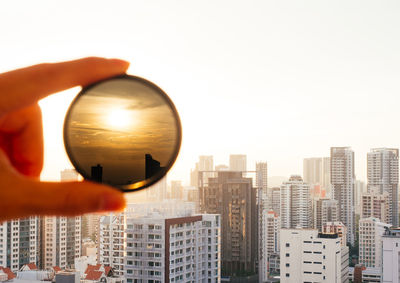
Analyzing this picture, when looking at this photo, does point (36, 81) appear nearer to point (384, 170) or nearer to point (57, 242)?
point (57, 242)

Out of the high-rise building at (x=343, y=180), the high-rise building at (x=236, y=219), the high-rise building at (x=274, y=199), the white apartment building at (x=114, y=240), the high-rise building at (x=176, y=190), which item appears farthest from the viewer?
the high-rise building at (x=274, y=199)

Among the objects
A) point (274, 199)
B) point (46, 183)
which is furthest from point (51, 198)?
point (274, 199)

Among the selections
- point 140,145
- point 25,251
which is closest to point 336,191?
point 25,251

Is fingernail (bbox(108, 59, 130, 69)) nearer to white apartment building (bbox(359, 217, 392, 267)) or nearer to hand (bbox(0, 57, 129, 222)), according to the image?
hand (bbox(0, 57, 129, 222))

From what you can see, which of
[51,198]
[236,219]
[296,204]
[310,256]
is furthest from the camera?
[296,204]

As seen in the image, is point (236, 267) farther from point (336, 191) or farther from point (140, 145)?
point (140, 145)

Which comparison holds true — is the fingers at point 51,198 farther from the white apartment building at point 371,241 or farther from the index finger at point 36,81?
the white apartment building at point 371,241

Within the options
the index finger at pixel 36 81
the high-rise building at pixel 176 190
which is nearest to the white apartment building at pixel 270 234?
the high-rise building at pixel 176 190
